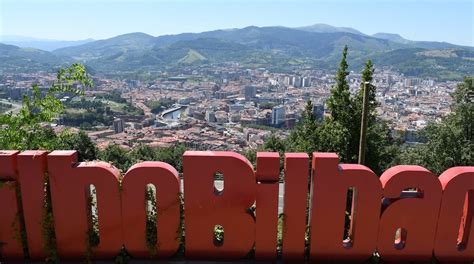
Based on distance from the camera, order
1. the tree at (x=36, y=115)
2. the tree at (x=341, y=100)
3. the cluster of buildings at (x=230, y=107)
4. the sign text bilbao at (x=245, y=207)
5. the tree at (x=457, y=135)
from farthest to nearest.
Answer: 1. the cluster of buildings at (x=230, y=107)
2. the tree at (x=457, y=135)
3. the tree at (x=341, y=100)
4. the tree at (x=36, y=115)
5. the sign text bilbao at (x=245, y=207)

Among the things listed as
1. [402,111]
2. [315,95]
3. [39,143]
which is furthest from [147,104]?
[39,143]

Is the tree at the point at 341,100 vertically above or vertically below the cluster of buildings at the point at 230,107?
above

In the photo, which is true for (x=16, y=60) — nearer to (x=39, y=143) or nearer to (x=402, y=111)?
(x=402, y=111)

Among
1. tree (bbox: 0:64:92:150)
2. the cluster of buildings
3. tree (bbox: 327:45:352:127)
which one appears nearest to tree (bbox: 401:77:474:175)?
tree (bbox: 327:45:352:127)

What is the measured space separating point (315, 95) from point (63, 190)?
153 meters

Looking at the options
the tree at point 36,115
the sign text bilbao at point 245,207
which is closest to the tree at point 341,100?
the sign text bilbao at point 245,207

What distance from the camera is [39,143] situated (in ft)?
24.6

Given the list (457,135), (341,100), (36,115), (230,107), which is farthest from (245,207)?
(230,107)

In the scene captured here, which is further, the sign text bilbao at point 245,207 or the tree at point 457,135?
the tree at point 457,135

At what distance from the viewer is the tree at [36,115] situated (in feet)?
23.4

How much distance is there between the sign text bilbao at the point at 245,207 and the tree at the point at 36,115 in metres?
0.79

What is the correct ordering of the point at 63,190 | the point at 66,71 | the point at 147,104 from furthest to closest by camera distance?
the point at 147,104 < the point at 66,71 < the point at 63,190

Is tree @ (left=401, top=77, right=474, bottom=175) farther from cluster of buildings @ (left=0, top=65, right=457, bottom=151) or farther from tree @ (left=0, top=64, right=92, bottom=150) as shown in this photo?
cluster of buildings @ (left=0, top=65, right=457, bottom=151)

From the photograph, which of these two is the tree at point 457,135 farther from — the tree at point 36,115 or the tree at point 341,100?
the tree at point 36,115
